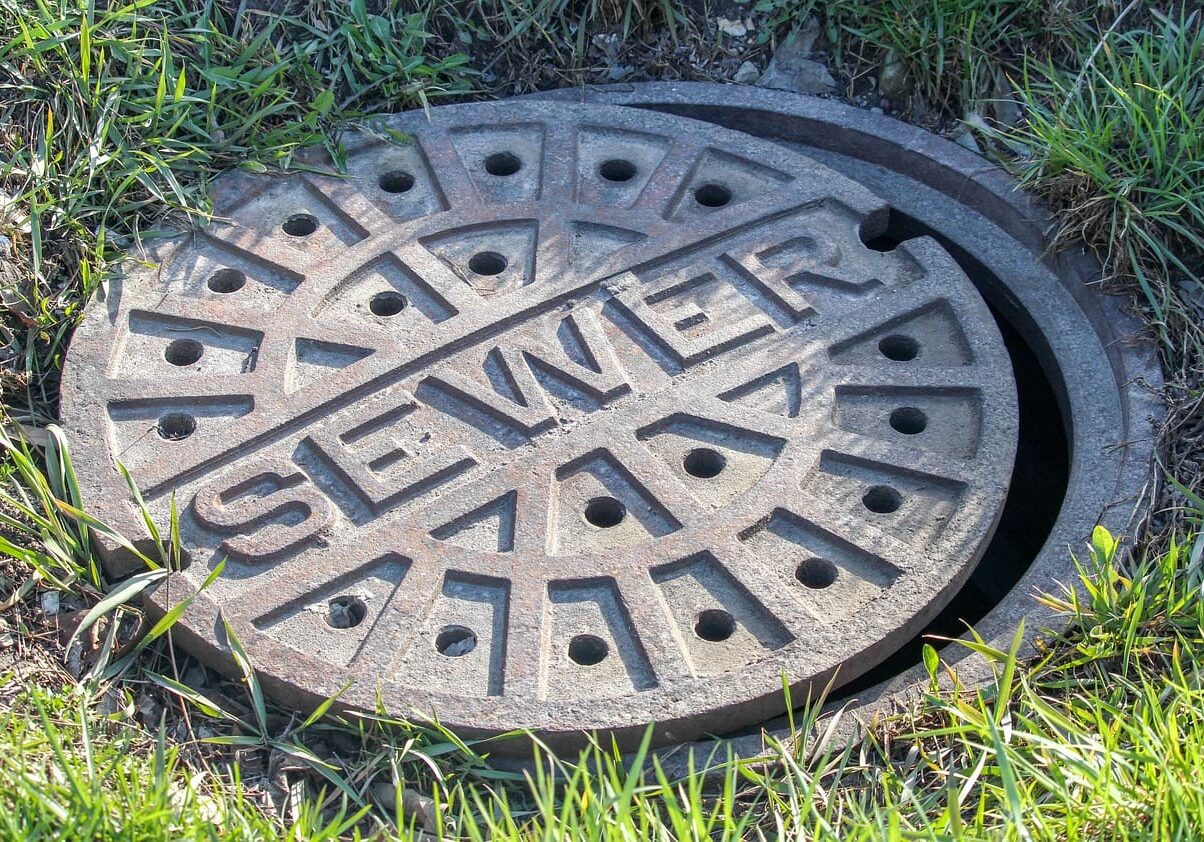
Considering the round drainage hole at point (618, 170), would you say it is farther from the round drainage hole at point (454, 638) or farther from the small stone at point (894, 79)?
the round drainage hole at point (454, 638)

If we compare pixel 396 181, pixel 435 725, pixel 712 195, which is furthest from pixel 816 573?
pixel 396 181

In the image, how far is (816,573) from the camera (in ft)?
6.89

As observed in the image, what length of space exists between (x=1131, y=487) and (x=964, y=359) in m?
0.35

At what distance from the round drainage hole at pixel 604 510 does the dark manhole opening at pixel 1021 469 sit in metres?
0.77

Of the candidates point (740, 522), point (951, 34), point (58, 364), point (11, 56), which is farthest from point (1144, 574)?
point (11, 56)

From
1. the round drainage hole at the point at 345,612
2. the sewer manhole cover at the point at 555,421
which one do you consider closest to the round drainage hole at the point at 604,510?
the sewer manhole cover at the point at 555,421

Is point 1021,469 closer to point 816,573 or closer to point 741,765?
point 816,573

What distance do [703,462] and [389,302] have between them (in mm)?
656

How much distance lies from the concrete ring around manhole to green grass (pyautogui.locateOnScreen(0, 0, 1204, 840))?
0.06m

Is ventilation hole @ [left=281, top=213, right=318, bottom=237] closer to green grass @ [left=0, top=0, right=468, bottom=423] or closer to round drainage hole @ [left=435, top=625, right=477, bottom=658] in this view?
green grass @ [left=0, top=0, right=468, bottom=423]

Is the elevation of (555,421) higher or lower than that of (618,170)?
lower

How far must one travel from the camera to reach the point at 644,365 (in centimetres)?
234

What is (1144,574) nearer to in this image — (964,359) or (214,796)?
(964,359)

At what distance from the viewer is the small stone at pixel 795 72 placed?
9.87ft
